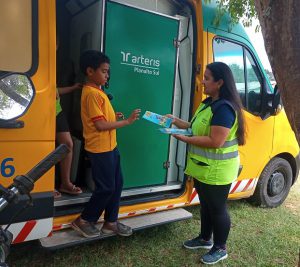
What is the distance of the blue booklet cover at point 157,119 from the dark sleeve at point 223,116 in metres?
0.40

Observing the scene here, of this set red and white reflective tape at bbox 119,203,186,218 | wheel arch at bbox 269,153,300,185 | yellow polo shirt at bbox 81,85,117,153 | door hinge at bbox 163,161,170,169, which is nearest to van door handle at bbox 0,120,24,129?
yellow polo shirt at bbox 81,85,117,153

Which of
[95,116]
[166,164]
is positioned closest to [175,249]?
[166,164]

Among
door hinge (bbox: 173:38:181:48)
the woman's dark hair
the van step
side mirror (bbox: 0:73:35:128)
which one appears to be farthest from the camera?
door hinge (bbox: 173:38:181:48)

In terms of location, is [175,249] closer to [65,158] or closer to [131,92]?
[65,158]

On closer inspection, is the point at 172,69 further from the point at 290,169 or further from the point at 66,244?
the point at 290,169

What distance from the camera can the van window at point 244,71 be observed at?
3.84 metres

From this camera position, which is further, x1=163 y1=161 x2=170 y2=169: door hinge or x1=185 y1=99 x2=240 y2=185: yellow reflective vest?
x1=163 y1=161 x2=170 y2=169: door hinge

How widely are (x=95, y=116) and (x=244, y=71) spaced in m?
2.08

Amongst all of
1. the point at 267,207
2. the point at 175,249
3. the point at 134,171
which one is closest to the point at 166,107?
the point at 134,171

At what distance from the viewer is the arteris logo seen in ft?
10.9

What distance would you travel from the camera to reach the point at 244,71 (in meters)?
4.07

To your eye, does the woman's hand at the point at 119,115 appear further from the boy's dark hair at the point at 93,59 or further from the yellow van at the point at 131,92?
the boy's dark hair at the point at 93,59

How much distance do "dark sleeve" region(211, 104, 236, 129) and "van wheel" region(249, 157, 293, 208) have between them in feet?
6.33

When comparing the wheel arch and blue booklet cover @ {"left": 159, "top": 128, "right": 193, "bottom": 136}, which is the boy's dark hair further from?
the wheel arch
